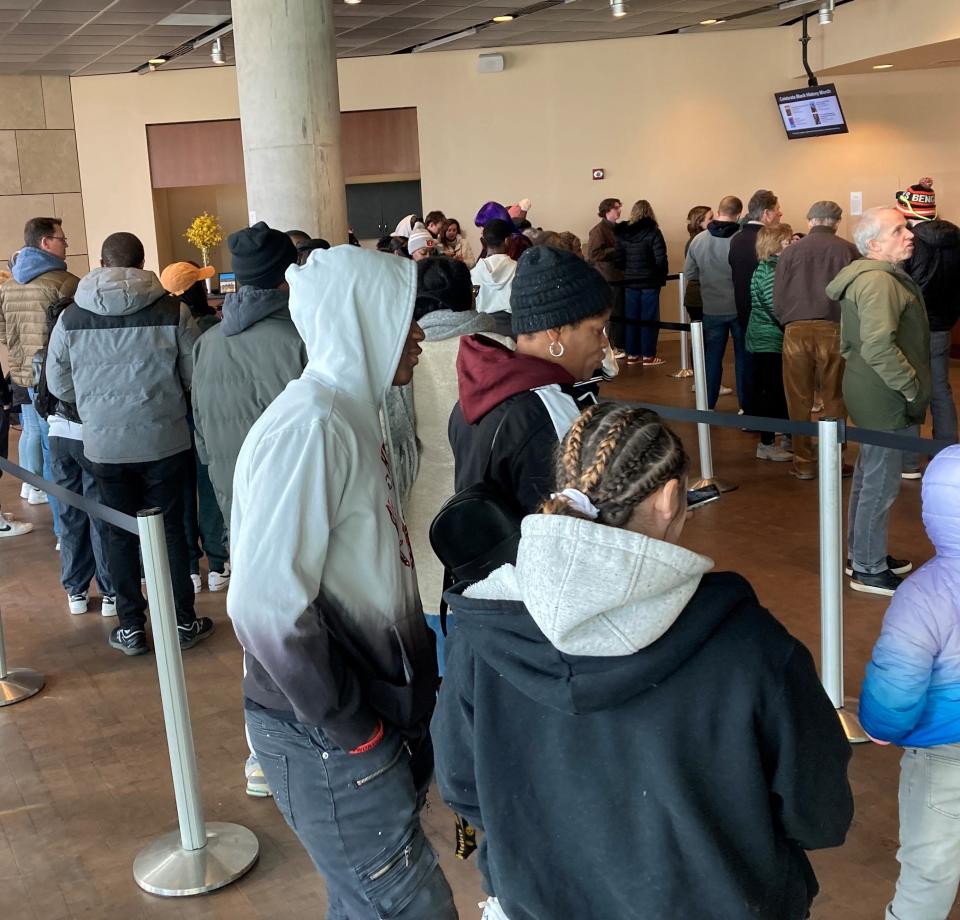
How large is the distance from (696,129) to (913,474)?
823 centimetres

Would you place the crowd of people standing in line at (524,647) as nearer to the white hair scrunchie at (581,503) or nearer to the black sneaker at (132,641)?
the white hair scrunchie at (581,503)

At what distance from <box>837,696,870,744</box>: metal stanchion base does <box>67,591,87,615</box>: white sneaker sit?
3522 mm

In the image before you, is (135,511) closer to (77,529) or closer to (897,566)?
(77,529)

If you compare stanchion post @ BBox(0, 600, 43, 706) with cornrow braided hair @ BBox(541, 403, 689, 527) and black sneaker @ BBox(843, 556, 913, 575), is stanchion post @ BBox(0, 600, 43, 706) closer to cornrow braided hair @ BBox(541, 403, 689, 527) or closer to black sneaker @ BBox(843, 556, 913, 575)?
black sneaker @ BBox(843, 556, 913, 575)

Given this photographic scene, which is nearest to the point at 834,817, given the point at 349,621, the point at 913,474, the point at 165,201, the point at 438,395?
the point at 349,621

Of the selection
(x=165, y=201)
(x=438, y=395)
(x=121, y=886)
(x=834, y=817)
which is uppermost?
(x=165, y=201)

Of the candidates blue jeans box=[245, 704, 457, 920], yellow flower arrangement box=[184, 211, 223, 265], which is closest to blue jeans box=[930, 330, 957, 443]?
blue jeans box=[245, 704, 457, 920]

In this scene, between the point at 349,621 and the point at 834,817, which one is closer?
the point at 834,817

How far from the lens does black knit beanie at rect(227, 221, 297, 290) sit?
3637 millimetres

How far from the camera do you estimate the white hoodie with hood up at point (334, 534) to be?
177 cm

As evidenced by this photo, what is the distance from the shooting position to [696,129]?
45.1 ft

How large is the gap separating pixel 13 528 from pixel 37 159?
301 inches

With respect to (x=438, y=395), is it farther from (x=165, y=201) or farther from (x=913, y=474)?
(x=165, y=201)

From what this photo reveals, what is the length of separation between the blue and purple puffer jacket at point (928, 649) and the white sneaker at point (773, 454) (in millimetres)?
5294
